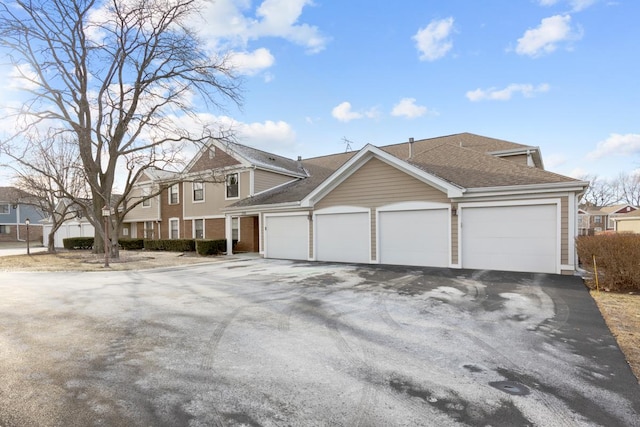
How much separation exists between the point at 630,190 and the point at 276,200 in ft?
242

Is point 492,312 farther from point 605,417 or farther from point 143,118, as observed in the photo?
point 143,118

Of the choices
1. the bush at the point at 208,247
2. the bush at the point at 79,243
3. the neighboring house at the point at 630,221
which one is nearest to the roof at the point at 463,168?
the bush at the point at 208,247

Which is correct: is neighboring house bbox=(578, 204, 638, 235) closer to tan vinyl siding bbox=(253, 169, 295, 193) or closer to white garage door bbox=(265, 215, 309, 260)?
tan vinyl siding bbox=(253, 169, 295, 193)

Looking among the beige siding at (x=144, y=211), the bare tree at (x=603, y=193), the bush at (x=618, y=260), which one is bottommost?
the bush at (x=618, y=260)

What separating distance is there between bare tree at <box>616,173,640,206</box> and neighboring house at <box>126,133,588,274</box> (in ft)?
193

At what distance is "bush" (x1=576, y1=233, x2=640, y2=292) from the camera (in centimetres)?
802

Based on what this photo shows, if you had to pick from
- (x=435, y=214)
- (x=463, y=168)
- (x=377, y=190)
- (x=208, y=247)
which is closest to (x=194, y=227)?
(x=208, y=247)

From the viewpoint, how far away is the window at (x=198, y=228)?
22797 millimetres

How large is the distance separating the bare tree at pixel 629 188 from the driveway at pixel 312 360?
7302 centimetres

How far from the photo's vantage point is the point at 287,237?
16.3 metres

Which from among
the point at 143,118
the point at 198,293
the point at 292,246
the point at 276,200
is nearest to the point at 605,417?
the point at 198,293

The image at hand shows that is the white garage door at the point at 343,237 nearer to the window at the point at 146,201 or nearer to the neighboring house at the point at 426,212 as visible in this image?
the neighboring house at the point at 426,212

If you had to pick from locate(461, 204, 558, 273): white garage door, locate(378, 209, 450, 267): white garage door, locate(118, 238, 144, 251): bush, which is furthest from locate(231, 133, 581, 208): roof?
locate(118, 238, 144, 251): bush

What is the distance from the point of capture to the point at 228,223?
19.6 m
